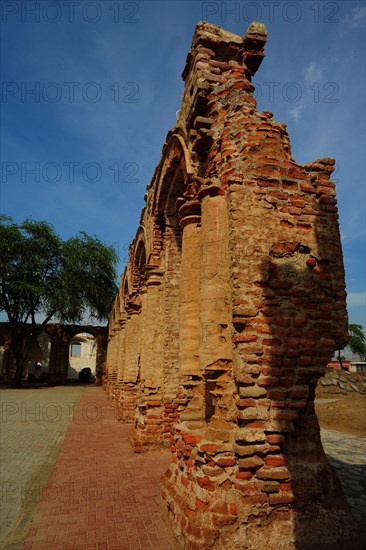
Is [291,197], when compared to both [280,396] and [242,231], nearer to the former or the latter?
[242,231]

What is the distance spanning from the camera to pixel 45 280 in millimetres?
25828

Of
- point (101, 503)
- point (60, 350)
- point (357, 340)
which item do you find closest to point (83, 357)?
point (60, 350)

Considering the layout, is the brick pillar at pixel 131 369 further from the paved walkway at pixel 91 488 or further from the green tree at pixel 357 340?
the green tree at pixel 357 340

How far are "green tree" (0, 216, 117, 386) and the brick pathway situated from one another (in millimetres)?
19365

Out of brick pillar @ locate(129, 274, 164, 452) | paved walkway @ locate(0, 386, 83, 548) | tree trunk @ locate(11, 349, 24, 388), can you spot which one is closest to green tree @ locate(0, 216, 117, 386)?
tree trunk @ locate(11, 349, 24, 388)

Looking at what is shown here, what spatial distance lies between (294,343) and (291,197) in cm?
166

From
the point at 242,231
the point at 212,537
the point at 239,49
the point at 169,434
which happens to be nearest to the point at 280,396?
the point at 212,537

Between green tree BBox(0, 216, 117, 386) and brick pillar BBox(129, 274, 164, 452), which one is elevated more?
green tree BBox(0, 216, 117, 386)

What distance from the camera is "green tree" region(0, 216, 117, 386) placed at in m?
24.5

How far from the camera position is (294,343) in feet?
11.9

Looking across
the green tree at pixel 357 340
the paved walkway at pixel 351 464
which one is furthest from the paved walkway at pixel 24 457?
the green tree at pixel 357 340

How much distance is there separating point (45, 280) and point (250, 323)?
2464cm

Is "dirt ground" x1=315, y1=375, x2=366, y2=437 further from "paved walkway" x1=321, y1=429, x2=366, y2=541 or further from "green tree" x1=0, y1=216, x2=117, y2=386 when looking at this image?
"green tree" x1=0, y1=216, x2=117, y2=386

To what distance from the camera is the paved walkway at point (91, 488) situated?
342 centimetres
